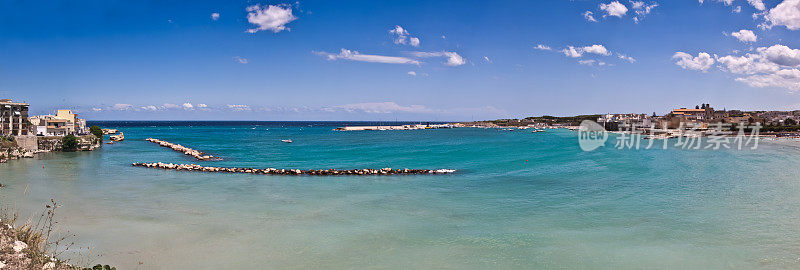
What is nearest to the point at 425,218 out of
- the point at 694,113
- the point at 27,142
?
the point at 27,142

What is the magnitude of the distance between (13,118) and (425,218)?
43.3m

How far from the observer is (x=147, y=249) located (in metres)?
10.5

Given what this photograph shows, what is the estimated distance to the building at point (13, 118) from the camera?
37969 mm

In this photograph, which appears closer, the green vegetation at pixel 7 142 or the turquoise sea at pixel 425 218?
the turquoise sea at pixel 425 218

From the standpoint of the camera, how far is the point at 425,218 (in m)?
13.8

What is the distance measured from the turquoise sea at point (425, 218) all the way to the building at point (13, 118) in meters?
18.5

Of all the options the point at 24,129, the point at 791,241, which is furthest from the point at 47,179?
the point at 791,241

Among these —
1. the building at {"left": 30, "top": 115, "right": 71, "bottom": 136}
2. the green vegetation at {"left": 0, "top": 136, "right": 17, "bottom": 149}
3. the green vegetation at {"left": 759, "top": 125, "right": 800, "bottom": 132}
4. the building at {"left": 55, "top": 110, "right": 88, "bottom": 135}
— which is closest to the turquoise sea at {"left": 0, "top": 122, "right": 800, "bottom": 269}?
the green vegetation at {"left": 0, "top": 136, "right": 17, "bottom": 149}

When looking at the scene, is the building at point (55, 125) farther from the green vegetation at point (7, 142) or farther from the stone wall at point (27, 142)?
the green vegetation at point (7, 142)

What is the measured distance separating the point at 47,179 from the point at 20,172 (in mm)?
3546

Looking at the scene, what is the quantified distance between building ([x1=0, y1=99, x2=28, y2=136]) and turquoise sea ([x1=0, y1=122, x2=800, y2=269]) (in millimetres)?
18479

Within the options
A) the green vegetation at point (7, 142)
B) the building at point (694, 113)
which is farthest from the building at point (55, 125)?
the building at point (694, 113)

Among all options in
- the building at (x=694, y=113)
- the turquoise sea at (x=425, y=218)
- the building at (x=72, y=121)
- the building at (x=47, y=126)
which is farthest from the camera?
the building at (x=694, y=113)

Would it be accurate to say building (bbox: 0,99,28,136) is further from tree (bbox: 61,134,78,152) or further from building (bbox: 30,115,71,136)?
tree (bbox: 61,134,78,152)
